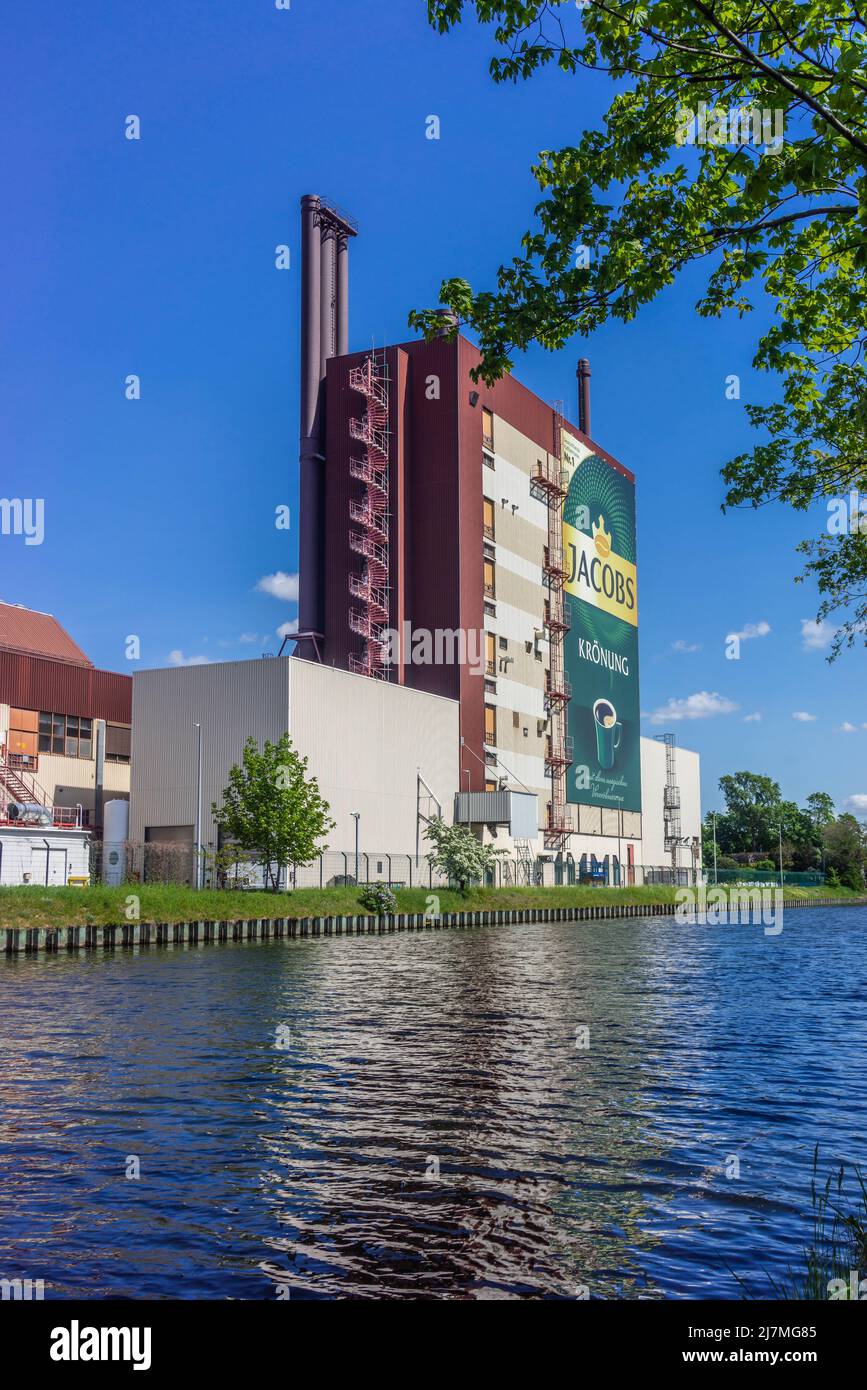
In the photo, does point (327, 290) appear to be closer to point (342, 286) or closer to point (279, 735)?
point (342, 286)

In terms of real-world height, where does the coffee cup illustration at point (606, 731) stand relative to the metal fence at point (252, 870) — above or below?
above

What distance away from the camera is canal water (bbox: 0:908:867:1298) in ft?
31.0

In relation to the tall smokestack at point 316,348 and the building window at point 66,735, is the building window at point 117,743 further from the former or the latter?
the tall smokestack at point 316,348

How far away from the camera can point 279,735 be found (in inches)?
2372

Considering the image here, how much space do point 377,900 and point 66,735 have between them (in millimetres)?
27320

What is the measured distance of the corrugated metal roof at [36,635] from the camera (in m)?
79.1

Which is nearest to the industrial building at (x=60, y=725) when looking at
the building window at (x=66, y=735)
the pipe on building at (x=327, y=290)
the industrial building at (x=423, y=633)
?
the building window at (x=66, y=735)

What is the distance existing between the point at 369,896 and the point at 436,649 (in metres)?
24.7

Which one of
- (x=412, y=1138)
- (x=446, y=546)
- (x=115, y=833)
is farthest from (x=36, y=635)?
(x=412, y=1138)

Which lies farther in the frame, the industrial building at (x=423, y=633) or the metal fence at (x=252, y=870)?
the industrial building at (x=423, y=633)

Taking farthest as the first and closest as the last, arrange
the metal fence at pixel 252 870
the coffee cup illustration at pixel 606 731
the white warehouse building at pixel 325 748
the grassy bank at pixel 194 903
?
the coffee cup illustration at pixel 606 731
the white warehouse building at pixel 325 748
the metal fence at pixel 252 870
the grassy bank at pixel 194 903

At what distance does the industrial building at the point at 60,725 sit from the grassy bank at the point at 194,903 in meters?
16.7

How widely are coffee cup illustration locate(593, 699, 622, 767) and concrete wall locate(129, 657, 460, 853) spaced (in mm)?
32057
